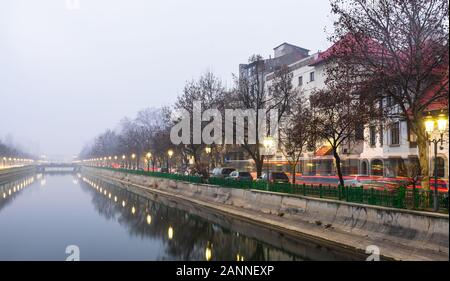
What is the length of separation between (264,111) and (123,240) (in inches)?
759

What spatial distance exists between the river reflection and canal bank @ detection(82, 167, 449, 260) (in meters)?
0.80

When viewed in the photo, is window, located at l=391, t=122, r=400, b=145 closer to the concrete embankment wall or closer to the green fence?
the green fence

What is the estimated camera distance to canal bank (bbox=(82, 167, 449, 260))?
15.8 m

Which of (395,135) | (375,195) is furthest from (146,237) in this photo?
(395,135)

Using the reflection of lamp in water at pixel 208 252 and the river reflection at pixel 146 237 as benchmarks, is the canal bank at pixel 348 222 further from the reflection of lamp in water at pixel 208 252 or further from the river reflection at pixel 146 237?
the reflection of lamp in water at pixel 208 252

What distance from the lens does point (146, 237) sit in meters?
28.8

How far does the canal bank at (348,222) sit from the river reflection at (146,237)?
2.63ft

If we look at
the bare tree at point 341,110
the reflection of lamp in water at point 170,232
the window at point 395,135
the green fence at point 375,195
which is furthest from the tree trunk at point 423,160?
the window at point 395,135

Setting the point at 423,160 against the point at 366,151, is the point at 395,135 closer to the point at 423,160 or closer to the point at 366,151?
the point at 366,151

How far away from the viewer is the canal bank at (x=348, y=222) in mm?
15773

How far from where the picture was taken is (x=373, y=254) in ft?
57.4

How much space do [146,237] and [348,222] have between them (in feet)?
49.1

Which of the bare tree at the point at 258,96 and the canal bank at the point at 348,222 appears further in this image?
the bare tree at the point at 258,96
